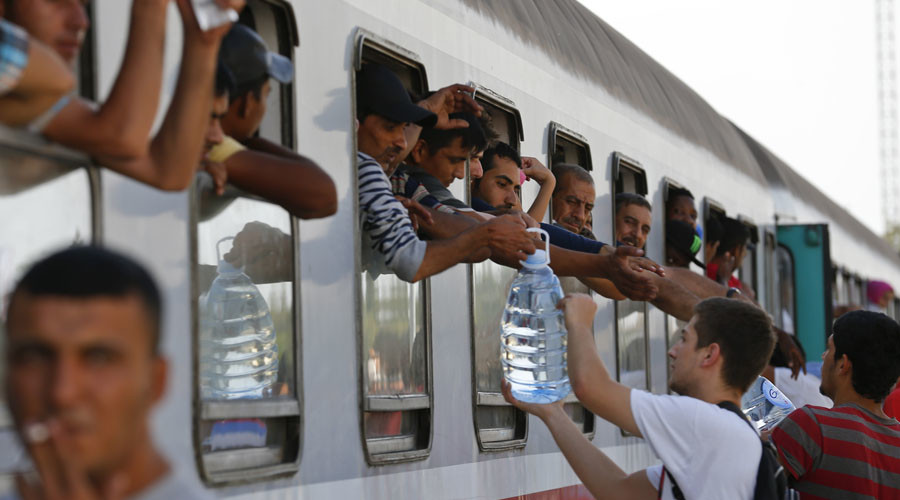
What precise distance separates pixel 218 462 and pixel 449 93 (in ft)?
5.68

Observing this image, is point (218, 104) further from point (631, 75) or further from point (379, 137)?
point (631, 75)

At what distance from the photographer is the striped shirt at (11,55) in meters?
2.02

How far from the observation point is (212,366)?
3.08m

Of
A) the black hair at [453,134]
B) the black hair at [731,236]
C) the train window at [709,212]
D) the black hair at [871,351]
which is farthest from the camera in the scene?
Answer: the black hair at [731,236]

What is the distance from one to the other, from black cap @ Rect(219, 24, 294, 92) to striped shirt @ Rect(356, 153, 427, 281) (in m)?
0.86

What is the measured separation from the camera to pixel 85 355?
1738 mm

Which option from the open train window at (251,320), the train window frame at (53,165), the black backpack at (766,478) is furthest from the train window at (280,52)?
the black backpack at (766,478)

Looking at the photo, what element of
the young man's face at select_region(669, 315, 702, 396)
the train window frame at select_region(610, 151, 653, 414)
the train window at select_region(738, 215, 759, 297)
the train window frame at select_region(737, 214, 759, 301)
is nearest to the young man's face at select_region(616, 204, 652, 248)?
the train window frame at select_region(610, 151, 653, 414)

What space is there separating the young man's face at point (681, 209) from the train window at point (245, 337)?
458 cm

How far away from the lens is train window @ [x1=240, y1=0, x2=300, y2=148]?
3348 mm

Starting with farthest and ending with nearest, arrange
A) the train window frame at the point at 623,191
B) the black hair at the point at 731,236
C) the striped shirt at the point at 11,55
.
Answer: the black hair at the point at 731,236
the train window frame at the point at 623,191
the striped shirt at the point at 11,55

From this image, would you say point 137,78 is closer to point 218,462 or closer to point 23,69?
point 23,69

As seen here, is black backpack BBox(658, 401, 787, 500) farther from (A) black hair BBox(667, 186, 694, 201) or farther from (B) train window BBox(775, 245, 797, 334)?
(B) train window BBox(775, 245, 797, 334)

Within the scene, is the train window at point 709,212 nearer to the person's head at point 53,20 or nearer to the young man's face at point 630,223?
the young man's face at point 630,223
